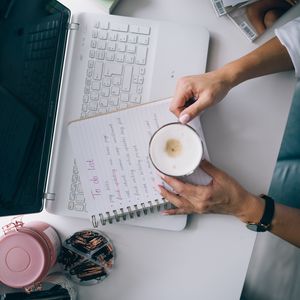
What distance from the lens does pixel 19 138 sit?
0.64m

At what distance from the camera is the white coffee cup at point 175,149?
1.94 feet

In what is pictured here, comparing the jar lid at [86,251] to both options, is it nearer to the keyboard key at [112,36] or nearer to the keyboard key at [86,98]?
the keyboard key at [86,98]

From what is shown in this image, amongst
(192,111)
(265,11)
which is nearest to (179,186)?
(192,111)

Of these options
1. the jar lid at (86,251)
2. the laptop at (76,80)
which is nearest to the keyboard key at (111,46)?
the laptop at (76,80)

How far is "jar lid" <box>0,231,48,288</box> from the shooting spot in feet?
2.03

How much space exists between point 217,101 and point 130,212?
0.24 m

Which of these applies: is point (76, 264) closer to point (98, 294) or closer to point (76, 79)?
point (98, 294)

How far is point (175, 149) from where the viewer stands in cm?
59

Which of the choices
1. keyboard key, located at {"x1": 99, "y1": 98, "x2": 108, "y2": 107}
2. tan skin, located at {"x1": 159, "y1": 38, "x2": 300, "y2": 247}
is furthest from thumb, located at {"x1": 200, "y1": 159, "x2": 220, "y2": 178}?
keyboard key, located at {"x1": 99, "y1": 98, "x2": 108, "y2": 107}

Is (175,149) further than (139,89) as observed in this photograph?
No

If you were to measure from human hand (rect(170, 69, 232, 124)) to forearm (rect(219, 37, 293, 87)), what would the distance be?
13 mm

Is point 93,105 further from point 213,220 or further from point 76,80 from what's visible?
point 213,220

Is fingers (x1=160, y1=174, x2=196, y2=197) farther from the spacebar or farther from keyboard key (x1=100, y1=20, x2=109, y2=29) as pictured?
keyboard key (x1=100, y1=20, x2=109, y2=29)

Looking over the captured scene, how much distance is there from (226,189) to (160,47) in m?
0.27
